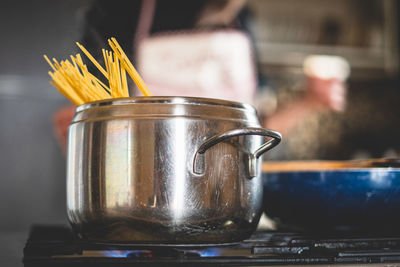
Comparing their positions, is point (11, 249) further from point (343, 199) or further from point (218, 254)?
point (343, 199)

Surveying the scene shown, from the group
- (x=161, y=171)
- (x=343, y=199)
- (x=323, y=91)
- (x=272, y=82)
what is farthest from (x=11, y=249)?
(x=272, y=82)

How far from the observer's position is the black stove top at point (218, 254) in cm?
40

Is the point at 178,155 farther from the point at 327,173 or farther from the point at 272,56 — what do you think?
the point at 272,56

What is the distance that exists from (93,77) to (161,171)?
18 cm

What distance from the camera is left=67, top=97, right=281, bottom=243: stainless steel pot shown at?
18.2 inches

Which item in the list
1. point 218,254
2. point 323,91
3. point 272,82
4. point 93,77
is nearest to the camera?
point 218,254

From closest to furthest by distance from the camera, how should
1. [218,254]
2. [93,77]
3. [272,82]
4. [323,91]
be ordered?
[218,254], [93,77], [323,91], [272,82]

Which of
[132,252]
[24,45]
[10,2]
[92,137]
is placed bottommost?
[132,252]

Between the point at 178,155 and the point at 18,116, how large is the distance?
1913 mm

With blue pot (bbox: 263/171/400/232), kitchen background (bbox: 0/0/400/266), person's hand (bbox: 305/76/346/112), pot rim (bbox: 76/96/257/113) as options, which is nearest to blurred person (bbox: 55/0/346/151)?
person's hand (bbox: 305/76/346/112)

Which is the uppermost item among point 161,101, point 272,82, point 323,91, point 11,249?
point 272,82

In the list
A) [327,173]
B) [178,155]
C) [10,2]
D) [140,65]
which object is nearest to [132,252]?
[178,155]

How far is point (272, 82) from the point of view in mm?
2578

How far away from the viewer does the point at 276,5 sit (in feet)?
8.20
